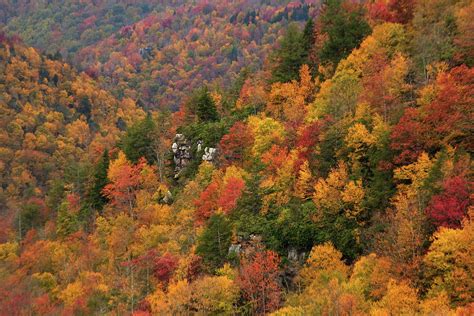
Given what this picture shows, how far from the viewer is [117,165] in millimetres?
82688

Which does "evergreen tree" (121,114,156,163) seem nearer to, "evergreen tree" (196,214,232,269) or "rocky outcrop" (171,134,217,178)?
"rocky outcrop" (171,134,217,178)

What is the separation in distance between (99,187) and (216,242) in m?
38.1

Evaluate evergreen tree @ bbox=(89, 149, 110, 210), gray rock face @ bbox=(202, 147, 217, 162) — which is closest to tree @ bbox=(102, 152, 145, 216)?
evergreen tree @ bbox=(89, 149, 110, 210)

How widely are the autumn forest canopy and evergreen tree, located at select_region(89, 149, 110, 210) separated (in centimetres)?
25

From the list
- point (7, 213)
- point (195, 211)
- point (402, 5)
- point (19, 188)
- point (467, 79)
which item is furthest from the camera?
point (19, 188)

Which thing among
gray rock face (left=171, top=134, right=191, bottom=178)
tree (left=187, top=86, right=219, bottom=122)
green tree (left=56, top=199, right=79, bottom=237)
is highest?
tree (left=187, top=86, right=219, bottom=122)

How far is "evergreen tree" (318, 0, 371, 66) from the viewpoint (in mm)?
74250

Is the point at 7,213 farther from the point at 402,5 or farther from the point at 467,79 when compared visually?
the point at 467,79

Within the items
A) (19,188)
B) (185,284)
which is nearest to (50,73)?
(19,188)

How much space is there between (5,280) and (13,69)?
423 feet

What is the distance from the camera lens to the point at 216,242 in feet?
174

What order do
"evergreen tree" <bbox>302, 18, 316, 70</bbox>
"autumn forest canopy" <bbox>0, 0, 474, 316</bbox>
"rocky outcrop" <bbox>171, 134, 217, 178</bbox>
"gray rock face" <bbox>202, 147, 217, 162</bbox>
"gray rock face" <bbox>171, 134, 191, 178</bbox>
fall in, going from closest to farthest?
1. "autumn forest canopy" <bbox>0, 0, 474, 316</bbox>
2. "gray rock face" <bbox>202, 147, 217, 162</bbox>
3. "rocky outcrop" <bbox>171, 134, 217, 178</bbox>
4. "gray rock face" <bbox>171, 134, 191, 178</bbox>
5. "evergreen tree" <bbox>302, 18, 316, 70</bbox>

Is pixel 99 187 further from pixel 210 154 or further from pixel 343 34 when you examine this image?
pixel 343 34

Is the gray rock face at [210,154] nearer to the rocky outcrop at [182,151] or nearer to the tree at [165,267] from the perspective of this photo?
the rocky outcrop at [182,151]
